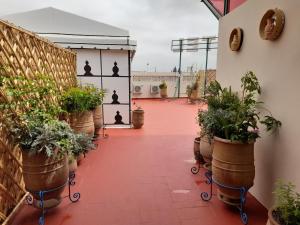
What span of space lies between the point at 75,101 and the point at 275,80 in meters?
2.86

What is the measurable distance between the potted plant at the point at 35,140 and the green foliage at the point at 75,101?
141 cm

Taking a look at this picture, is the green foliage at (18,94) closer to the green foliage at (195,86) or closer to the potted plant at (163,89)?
the green foliage at (195,86)

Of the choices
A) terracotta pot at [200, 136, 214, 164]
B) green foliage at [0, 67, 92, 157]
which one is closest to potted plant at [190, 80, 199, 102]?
terracotta pot at [200, 136, 214, 164]

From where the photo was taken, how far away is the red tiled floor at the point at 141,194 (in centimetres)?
221

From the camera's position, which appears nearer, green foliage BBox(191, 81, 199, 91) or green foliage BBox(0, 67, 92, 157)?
green foliage BBox(0, 67, 92, 157)

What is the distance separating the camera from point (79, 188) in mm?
2822

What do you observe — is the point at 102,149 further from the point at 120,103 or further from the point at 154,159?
the point at 120,103

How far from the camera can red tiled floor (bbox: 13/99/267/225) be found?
2.21m

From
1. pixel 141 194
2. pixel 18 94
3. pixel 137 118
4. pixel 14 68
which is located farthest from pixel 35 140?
pixel 137 118

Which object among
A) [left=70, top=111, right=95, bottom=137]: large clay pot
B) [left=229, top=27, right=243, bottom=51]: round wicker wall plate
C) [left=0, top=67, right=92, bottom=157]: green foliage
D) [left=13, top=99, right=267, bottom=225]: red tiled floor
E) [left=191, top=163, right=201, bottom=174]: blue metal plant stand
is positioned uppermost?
[left=229, top=27, right=243, bottom=51]: round wicker wall plate

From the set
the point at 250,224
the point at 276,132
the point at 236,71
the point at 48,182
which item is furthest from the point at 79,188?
the point at 236,71

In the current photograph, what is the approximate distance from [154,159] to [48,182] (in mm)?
2082

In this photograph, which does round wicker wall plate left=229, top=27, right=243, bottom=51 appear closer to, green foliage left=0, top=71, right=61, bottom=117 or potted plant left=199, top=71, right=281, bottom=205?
potted plant left=199, top=71, right=281, bottom=205

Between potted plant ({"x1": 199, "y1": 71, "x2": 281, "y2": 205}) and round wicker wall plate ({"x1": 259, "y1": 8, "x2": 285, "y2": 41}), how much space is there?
42cm
